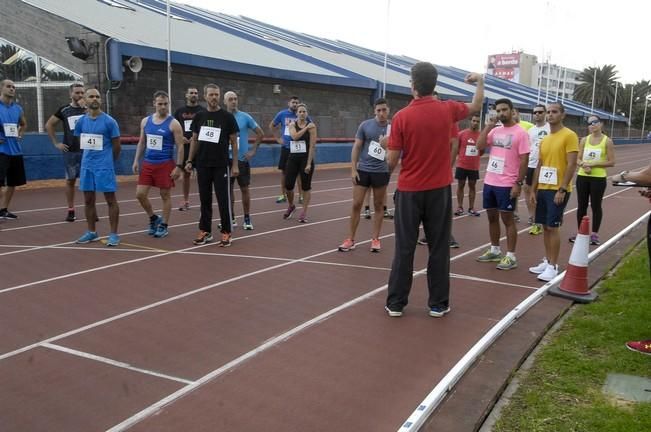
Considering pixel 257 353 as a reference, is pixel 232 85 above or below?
above

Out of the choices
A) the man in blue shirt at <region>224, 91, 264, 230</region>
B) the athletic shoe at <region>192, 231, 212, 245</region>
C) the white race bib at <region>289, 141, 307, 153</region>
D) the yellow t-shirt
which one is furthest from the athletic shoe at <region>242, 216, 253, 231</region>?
the yellow t-shirt

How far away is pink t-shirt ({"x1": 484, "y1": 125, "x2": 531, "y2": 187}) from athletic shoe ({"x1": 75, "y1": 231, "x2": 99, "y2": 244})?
5.08 m

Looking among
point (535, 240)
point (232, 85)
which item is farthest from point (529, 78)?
point (535, 240)

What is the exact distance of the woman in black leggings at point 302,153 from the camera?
385 inches

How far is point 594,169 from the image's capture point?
26.8ft

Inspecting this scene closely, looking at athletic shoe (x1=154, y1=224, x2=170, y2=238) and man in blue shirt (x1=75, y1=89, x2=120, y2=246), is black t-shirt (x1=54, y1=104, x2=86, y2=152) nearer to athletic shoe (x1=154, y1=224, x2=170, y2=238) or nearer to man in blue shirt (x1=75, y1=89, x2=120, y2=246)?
man in blue shirt (x1=75, y1=89, x2=120, y2=246)

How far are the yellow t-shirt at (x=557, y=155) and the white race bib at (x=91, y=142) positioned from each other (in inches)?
211

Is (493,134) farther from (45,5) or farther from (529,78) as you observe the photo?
(529,78)

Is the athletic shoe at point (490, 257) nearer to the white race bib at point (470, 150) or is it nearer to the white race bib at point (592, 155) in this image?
the white race bib at point (592, 155)

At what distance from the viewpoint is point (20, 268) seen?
646cm

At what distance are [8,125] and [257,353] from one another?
7091mm

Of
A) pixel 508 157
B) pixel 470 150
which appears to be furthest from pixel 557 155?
pixel 470 150

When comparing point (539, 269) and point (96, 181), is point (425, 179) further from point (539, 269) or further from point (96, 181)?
point (96, 181)

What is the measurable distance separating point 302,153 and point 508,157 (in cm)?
398
